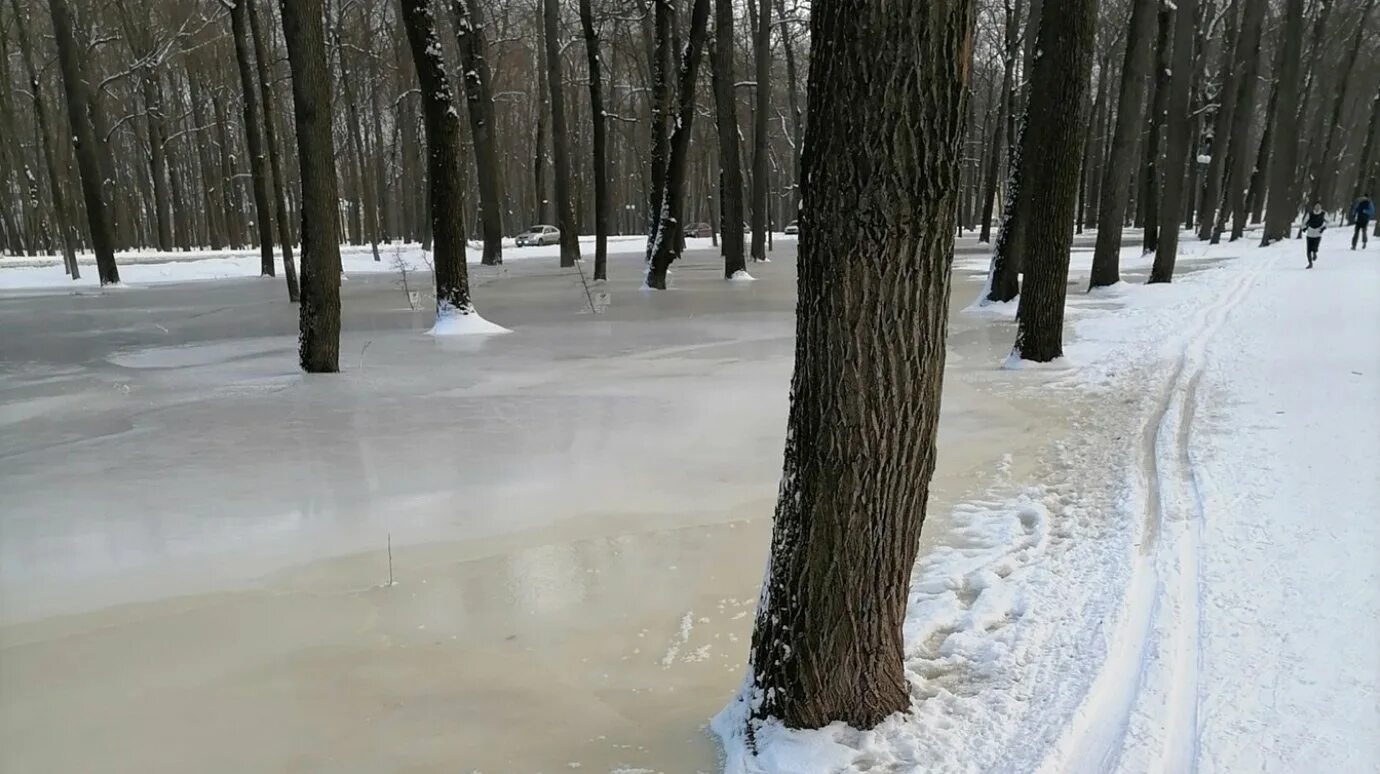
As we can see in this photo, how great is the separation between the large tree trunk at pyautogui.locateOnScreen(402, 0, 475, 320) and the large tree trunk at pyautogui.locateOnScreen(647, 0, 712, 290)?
6.33 m

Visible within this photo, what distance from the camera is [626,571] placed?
4309 millimetres

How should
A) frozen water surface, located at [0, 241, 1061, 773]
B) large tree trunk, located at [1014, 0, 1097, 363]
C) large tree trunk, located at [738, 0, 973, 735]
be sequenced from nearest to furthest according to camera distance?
1. large tree trunk, located at [738, 0, 973, 735]
2. frozen water surface, located at [0, 241, 1061, 773]
3. large tree trunk, located at [1014, 0, 1097, 363]

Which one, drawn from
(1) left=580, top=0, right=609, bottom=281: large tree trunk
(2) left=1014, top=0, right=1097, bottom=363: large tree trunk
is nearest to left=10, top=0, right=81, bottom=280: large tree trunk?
(1) left=580, top=0, right=609, bottom=281: large tree trunk

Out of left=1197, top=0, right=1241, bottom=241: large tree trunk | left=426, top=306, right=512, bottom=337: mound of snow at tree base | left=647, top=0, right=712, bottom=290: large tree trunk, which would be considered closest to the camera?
left=426, top=306, right=512, bottom=337: mound of snow at tree base

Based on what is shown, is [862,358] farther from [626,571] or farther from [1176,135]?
[1176,135]

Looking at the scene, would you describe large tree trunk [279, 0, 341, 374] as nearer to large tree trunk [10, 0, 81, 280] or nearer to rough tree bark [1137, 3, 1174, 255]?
rough tree bark [1137, 3, 1174, 255]

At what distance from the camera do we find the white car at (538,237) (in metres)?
45.2

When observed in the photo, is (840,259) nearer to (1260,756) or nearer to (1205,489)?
(1260,756)

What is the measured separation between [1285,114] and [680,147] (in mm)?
19056

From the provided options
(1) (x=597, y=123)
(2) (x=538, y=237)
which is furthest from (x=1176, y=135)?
(2) (x=538, y=237)

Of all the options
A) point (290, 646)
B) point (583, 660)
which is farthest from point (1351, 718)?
point (290, 646)

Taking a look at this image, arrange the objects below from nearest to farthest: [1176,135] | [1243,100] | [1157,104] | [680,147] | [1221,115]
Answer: [680,147], [1176,135], [1157,104], [1243,100], [1221,115]

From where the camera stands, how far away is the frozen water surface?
301 cm

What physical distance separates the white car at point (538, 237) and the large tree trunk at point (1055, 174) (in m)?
38.0
